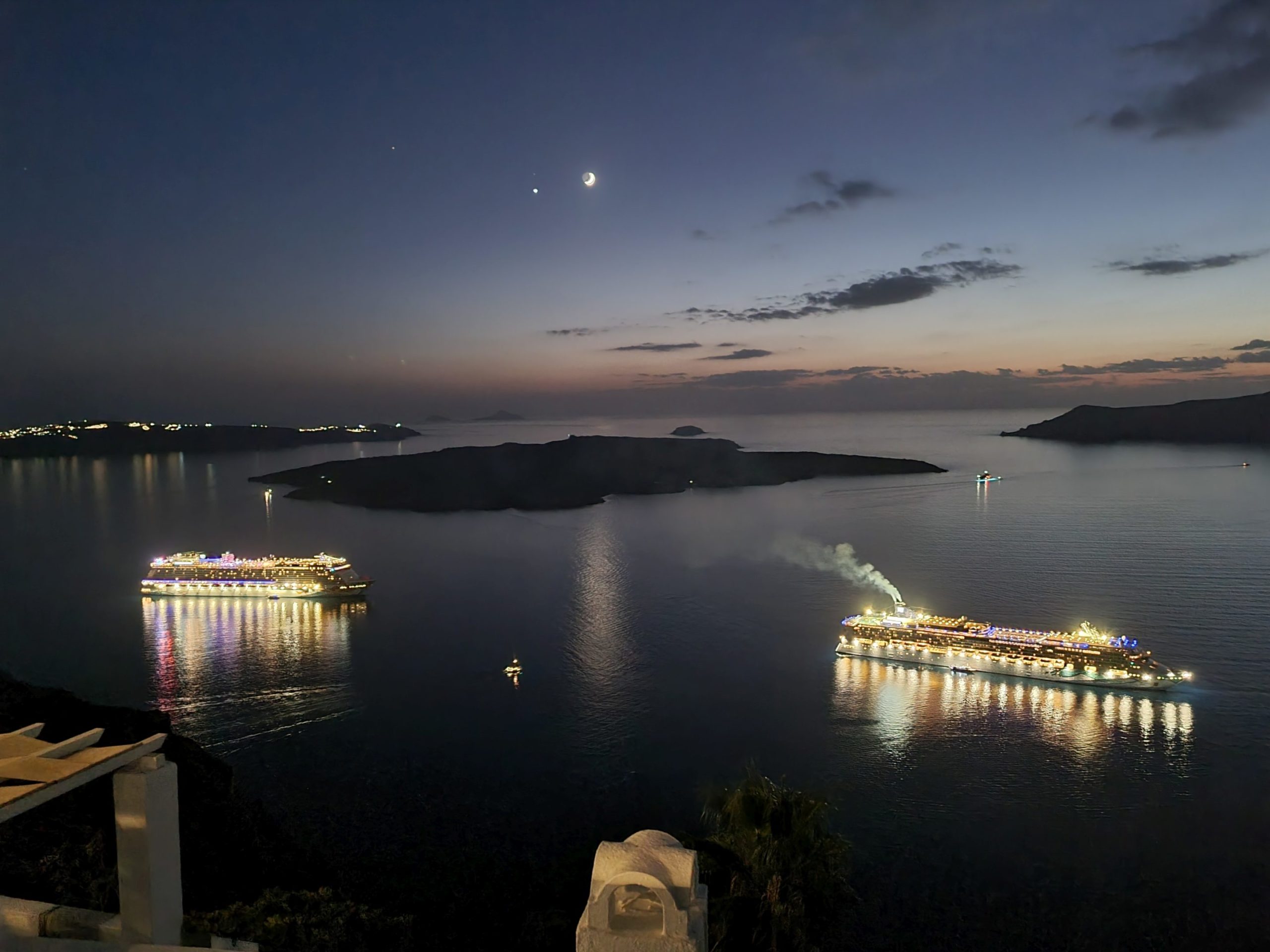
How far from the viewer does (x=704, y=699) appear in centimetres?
2266

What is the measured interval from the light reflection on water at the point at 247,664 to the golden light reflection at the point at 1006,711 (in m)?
15.3

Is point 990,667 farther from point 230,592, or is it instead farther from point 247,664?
point 230,592

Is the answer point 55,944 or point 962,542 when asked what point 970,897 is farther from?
point 962,542

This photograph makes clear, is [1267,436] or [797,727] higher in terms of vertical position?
[1267,436]

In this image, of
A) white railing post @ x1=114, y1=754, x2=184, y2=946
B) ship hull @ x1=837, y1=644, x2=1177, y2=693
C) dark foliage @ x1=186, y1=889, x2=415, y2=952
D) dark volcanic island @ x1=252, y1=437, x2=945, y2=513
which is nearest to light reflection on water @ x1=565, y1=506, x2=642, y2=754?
ship hull @ x1=837, y1=644, x2=1177, y2=693

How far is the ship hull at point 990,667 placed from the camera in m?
23.2

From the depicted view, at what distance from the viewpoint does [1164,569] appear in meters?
37.6

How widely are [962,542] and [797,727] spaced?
30.0 metres

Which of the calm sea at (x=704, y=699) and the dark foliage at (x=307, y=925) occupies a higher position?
the dark foliage at (x=307, y=925)

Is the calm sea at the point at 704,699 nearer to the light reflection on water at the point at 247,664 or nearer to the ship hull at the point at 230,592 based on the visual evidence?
the light reflection on water at the point at 247,664

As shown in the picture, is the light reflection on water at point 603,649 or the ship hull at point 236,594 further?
the ship hull at point 236,594

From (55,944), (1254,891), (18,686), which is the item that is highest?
(55,944)

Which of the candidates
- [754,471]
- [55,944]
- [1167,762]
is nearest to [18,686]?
[55,944]

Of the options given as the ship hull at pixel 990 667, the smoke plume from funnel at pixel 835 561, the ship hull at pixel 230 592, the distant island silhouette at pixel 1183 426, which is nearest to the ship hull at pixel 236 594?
the ship hull at pixel 230 592
